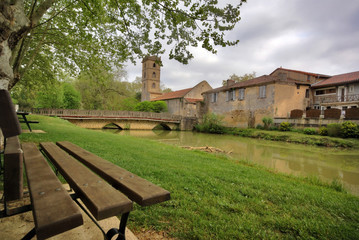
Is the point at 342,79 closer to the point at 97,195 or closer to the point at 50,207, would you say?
the point at 97,195

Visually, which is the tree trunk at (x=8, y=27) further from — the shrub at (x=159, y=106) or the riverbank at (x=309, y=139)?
the shrub at (x=159, y=106)

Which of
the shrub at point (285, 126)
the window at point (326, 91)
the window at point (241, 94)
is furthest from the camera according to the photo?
the window at point (241, 94)

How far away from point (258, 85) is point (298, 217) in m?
24.7

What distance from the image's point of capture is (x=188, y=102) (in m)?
35.3

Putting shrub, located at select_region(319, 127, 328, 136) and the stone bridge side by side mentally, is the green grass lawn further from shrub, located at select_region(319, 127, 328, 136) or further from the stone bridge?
the stone bridge

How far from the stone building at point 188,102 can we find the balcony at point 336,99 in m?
16.8

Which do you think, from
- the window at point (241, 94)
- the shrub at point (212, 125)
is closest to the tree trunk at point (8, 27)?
the shrub at point (212, 125)

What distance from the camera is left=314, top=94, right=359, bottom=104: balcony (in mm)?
21148

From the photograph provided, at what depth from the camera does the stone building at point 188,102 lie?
35.3 meters

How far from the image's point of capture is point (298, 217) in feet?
8.03

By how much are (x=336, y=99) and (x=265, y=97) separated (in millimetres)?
7706

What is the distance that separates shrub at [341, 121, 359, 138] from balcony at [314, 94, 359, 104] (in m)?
7.41

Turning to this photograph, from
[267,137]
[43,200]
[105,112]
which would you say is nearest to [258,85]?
[267,137]

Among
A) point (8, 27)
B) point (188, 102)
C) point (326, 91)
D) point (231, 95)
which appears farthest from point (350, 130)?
point (188, 102)
